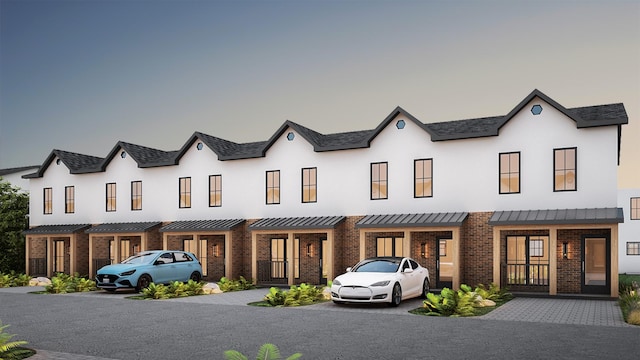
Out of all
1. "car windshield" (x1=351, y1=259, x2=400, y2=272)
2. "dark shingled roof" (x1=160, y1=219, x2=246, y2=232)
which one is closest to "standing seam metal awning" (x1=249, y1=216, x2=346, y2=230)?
"dark shingled roof" (x1=160, y1=219, x2=246, y2=232)

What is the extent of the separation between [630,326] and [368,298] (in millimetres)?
6637

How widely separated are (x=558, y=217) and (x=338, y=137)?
11.0 m

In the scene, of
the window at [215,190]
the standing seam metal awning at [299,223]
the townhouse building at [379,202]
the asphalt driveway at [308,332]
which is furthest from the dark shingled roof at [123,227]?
the asphalt driveway at [308,332]

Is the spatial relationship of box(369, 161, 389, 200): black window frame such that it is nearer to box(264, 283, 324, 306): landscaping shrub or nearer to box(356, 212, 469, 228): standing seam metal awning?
box(356, 212, 469, 228): standing seam metal awning

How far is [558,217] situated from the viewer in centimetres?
1944

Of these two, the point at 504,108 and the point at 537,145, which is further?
the point at 504,108

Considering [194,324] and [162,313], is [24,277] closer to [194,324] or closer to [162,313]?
[162,313]

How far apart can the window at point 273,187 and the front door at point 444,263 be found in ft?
26.1

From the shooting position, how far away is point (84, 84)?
94.7 ft

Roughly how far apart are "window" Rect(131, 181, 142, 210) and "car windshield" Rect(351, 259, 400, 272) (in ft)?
53.5

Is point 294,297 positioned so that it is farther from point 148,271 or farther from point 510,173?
point 510,173

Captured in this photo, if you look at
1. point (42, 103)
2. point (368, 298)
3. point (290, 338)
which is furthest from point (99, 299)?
point (42, 103)

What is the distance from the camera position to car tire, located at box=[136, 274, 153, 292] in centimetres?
2122

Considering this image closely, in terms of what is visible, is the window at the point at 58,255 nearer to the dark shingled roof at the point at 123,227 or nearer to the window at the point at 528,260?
the dark shingled roof at the point at 123,227
